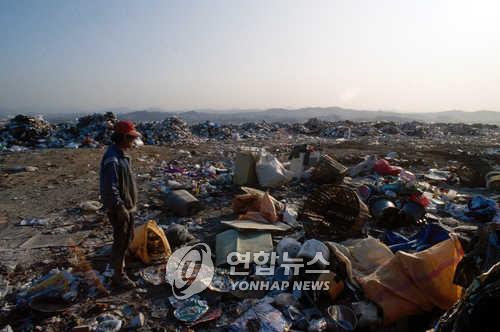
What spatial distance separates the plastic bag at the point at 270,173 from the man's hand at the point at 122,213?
2913mm

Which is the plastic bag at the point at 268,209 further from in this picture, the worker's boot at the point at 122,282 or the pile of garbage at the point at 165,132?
the pile of garbage at the point at 165,132

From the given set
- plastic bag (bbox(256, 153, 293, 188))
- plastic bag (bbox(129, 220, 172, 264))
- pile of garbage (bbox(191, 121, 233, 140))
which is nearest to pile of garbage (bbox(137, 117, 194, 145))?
pile of garbage (bbox(191, 121, 233, 140))

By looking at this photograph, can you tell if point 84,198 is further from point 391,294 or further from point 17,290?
point 391,294

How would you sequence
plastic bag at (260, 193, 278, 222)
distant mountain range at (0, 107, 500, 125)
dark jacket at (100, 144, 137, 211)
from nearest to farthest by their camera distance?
dark jacket at (100, 144, 137, 211) < plastic bag at (260, 193, 278, 222) < distant mountain range at (0, 107, 500, 125)

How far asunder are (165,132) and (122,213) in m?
11.8

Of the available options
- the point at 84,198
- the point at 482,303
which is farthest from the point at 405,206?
the point at 84,198

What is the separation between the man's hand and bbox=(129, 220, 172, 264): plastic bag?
44cm

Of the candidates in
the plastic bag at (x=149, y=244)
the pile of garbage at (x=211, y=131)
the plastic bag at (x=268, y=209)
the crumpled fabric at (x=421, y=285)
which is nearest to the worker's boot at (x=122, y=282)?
the plastic bag at (x=149, y=244)

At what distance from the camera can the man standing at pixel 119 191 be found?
2428 millimetres

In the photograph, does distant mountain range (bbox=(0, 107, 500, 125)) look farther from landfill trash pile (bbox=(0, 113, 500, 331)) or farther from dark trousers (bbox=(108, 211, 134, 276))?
dark trousers (bbox=(108, 211, 134, 276))

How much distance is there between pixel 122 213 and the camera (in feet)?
8.20

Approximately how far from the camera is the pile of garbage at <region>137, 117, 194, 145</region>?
13089 mm

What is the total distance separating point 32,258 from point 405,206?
14.3 ft

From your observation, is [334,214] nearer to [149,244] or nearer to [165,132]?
[149,244]
